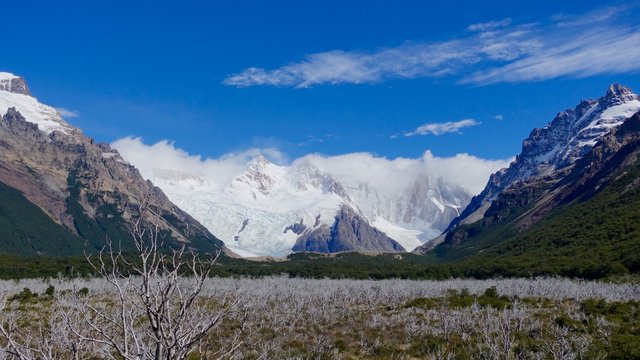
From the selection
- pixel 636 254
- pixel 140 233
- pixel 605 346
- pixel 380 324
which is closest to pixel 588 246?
pixel 636 254

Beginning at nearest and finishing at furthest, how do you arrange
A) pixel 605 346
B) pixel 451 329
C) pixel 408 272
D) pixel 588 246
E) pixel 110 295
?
pixel 605 346 < pixel 451 329 < pixel 110 295 < pixel 588 246 < pixel 408 272

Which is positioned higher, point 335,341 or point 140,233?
point 140,233

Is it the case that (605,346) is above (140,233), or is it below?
below

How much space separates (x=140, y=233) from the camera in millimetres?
9070

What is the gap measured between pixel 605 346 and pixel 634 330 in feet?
27.6

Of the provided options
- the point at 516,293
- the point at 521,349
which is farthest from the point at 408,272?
the point at 521,349

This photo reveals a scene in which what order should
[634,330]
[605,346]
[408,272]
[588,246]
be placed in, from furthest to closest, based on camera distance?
1. [408,272]
2. [588,246]
3. [634,330]
4. [605,346]

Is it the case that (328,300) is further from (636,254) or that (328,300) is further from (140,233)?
(636,254)

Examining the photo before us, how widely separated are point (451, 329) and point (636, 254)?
89445 mm

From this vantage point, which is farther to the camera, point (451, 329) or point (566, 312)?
point (566, 312)

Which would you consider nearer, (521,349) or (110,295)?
(521,349)

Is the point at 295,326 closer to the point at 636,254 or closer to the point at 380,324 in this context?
the point at 380,324

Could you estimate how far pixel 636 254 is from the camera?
116250mm

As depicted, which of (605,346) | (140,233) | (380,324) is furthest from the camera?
(380,324)
